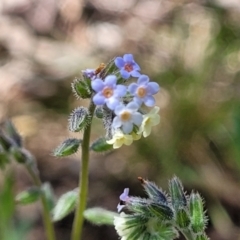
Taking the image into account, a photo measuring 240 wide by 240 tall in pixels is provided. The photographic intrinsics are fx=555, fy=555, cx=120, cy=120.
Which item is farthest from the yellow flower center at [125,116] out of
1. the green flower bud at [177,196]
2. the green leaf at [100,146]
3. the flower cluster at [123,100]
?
the green leaf at [100,146]

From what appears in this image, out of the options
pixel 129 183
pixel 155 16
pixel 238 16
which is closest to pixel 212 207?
pixel 129 183

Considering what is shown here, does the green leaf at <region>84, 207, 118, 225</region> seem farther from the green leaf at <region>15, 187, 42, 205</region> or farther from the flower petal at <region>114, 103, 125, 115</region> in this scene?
the flower petal at <region>114, 103, 125, 115</region>

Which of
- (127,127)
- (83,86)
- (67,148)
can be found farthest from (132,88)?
(67,148)

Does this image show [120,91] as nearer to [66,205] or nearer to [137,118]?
[137,118]

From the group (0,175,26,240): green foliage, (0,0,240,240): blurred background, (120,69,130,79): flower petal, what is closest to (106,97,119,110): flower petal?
(120,69,130,79): flower petal

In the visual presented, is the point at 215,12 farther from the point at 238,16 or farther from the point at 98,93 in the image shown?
the point at 98,93

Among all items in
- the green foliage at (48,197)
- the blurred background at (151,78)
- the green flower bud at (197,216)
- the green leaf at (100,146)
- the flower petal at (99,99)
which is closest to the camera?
the flower petal at (99,99)

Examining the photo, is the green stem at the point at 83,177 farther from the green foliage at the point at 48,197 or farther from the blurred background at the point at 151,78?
the blurred background at the point at 151,78
